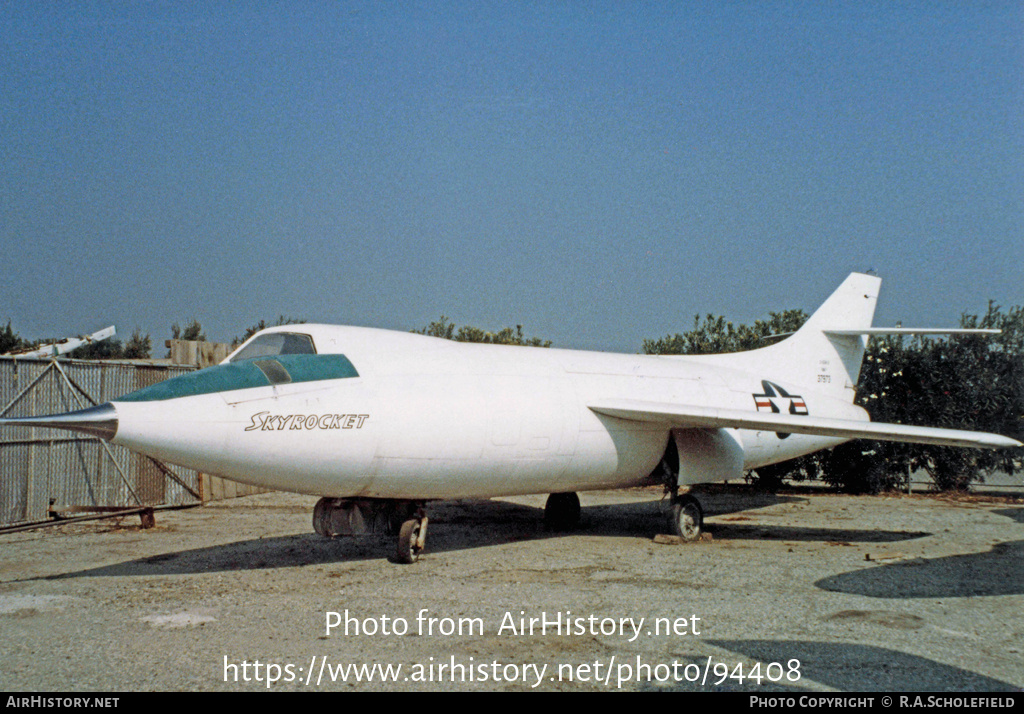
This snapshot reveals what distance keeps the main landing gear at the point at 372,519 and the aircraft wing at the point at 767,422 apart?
9.67ft

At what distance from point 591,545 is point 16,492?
9.66m

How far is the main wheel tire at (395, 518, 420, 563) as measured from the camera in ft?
32.7

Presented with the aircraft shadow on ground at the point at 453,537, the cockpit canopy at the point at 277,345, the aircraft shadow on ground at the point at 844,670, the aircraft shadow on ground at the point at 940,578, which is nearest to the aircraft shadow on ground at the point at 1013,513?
the aircraft shadow on ground at the point at 453,537

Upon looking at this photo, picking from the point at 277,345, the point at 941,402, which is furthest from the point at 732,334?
the point at 277,345

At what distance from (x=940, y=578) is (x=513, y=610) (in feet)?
17.4

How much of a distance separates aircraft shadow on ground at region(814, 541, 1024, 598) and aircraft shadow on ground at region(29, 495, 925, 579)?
2.02 meters

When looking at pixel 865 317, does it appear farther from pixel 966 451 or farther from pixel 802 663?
pixel 802 663

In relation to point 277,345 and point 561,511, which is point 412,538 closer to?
point 277,345

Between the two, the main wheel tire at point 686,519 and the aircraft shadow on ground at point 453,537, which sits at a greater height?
the main wheel tire at point 686,519

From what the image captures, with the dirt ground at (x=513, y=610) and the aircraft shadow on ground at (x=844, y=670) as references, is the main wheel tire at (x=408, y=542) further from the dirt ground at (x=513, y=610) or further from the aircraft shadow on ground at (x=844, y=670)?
the aircraft shadow on ground at (x=844, y=670)

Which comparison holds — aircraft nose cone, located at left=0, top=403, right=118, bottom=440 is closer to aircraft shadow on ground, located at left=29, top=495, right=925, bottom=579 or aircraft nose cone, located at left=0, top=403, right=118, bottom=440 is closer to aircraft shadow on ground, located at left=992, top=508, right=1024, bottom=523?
aircraft shadow on ground, located at left=29, top=495, right=925, bottom=579

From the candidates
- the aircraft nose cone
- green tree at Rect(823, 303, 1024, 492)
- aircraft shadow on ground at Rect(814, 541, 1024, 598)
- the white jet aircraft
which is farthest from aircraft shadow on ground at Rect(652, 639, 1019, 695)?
green tree at Rect(823, 303, 1024, 492)

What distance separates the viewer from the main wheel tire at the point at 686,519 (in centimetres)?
1234

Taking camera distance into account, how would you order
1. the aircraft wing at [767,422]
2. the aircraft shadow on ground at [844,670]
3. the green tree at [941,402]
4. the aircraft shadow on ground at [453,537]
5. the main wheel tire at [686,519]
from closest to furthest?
the aircraft shadow on ground at [844,670], the aircraft shadow on ground at [453,537], the aircraft wing at [767,422], the main wheel tire at [686,519], the green tree at [941,402]
